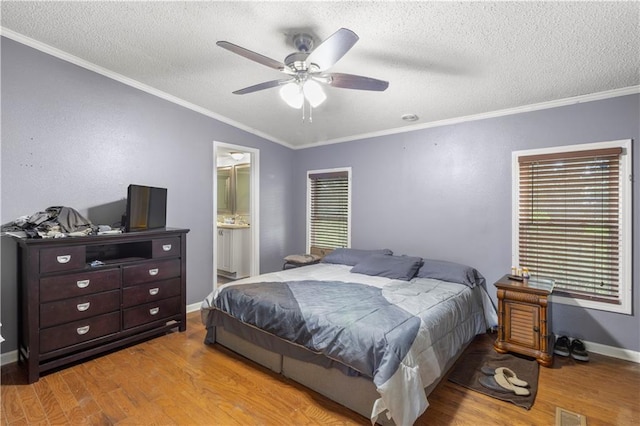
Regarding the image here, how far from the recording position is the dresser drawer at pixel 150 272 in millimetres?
2842

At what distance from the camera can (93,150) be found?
120 inches

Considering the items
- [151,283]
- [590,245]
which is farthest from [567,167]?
[151,283]

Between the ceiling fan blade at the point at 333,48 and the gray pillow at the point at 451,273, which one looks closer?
the ceiling fan blade at the point at 333,48

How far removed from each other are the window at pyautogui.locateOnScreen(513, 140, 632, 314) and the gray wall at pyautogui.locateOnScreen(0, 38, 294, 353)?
Result: 12.3 ft

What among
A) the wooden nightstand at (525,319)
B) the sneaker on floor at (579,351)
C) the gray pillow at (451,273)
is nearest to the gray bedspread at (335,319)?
the gray pillow at (451,273)

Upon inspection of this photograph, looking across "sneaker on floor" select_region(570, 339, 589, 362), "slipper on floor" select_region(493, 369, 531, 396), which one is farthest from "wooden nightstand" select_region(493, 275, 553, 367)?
"slipper on floor" select_region(493, 369, 531, 396)

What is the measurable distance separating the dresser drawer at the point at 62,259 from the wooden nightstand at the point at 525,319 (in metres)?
3.77

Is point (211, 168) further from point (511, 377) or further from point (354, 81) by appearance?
point (511, 377)

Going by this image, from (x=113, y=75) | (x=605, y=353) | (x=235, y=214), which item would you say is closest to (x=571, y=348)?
(x=605, y=353)

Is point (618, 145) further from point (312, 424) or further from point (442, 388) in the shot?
point (312, 424)

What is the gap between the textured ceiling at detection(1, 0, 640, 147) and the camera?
190 centimetres

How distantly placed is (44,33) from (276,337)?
10.4 ft

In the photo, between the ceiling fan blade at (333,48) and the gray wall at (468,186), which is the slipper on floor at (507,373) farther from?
the ceiling fan blade at (333,48)

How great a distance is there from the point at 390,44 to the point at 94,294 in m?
3.24
